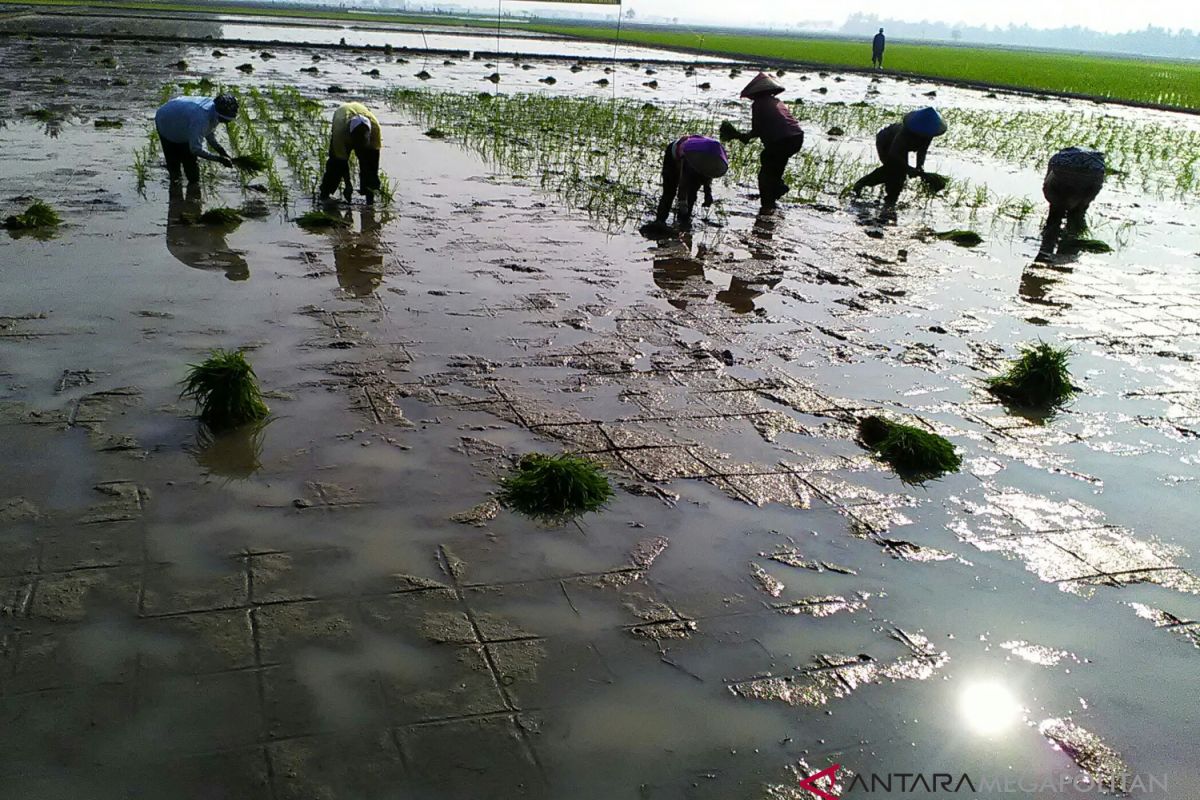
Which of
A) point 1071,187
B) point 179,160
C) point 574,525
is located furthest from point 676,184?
point 574,525

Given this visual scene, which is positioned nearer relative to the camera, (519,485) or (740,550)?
(740,550)

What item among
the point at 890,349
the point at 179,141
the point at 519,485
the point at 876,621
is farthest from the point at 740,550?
the point at 179,141

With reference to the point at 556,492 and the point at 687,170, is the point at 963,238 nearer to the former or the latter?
the point at 687,170

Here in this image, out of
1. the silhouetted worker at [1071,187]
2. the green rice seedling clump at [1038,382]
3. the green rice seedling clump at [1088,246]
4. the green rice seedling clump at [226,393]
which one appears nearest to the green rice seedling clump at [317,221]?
the green rice seedling clump at [226,393]

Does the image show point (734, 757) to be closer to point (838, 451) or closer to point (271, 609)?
point (271, 609)

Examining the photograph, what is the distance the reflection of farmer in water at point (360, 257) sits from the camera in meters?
6.51

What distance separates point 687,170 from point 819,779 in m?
6.65

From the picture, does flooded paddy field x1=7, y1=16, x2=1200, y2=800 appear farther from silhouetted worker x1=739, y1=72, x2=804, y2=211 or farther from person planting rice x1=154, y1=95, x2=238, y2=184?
silhouetted worker x1=739, y1=72, x2=804, y2=211

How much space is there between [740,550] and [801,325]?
3.02 metres

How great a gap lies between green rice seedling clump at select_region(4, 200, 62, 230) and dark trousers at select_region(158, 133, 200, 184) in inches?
59.4

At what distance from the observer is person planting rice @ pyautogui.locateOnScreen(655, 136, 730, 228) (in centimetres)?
814

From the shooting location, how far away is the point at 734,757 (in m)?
2.64

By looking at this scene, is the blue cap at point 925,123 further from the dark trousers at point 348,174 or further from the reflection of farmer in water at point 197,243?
the reflection of farmer in water at point 197,243

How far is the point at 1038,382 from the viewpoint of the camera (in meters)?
5.23
